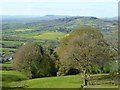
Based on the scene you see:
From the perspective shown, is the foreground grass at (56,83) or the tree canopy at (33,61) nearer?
the foreground grass at (56,83)

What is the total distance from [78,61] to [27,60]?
17588mm

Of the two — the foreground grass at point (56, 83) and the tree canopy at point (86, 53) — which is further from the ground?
the tree canopy at point (86, 53)

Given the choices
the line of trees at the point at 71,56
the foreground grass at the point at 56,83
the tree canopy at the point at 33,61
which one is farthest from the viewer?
the tree canopy at the point at 33,61

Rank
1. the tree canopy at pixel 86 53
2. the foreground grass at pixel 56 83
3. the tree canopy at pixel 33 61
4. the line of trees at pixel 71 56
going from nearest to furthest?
1. the foreground grass at pixel 56 83
2. the tree canopy at pixel 86 53
3. the line of trees at pixel 71 56
4. the tree canopy at pixel 33 61

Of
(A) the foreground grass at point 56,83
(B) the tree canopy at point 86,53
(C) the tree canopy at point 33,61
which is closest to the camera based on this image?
(A) the foreground grass at point 56,83

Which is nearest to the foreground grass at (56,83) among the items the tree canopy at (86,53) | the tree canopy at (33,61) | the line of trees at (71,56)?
the line of trees at (71,56)

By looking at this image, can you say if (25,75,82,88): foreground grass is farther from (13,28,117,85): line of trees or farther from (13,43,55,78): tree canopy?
(13,43,55,78): tree canopy

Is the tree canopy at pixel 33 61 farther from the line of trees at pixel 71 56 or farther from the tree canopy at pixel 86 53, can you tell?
the tree canopy at pixel 86 53

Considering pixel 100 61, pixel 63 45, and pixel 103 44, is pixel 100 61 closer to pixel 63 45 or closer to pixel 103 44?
A: pixel 103 44

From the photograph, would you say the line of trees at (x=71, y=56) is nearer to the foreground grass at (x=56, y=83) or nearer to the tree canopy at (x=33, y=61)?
the tree canopy at (x=33, y=61)

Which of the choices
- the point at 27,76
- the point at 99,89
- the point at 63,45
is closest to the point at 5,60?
the point at 27,76

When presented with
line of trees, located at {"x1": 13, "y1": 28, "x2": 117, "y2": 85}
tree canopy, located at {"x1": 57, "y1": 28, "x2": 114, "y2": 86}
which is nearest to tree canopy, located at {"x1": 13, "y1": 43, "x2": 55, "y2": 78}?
line of trees, located at {"x1": 13, "y1": 28, "x2": 117, "y2": 85}

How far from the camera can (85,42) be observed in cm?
4366

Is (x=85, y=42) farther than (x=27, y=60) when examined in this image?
No
